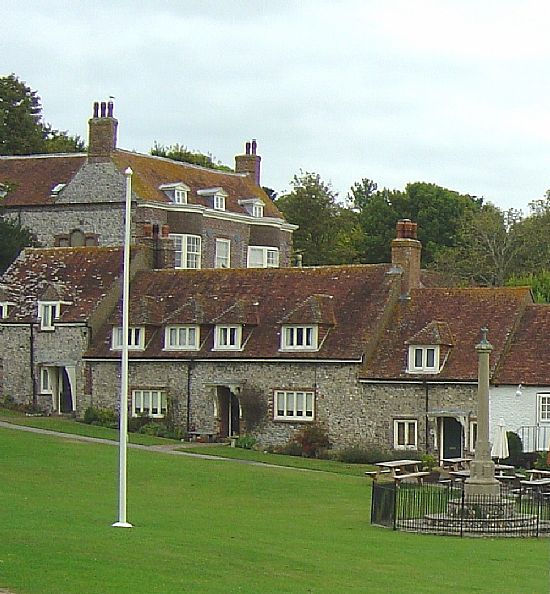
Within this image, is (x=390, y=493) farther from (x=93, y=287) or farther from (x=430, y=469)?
(x=93, y=287)

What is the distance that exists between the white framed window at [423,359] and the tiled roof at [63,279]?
15345 millimetres

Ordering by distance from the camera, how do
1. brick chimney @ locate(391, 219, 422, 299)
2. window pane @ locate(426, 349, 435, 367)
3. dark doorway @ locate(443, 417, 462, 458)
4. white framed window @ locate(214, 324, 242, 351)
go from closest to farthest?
dark doorway @ locate(443, 417, 462, 458), window pane @ locate(426, 349, 435, 367), brick chimney @ locate(391, 219, 422, 299), white framed window @ locate(214, 324, 242, 351)

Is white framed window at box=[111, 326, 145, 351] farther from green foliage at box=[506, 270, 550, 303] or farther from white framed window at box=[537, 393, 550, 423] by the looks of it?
green foliage at box=[506, 270, 550, 303]

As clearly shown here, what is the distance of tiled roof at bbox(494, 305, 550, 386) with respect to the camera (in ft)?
170

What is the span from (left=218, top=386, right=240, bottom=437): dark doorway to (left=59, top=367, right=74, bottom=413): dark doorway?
317 inches

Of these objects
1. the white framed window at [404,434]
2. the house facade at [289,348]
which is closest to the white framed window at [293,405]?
the house facade at [289,348]

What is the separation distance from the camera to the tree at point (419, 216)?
346 feet

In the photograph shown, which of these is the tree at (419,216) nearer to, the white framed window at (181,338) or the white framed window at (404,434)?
the white framed window at (181,338)

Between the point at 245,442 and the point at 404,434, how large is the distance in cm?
645

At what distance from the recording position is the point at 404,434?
53.3 meters

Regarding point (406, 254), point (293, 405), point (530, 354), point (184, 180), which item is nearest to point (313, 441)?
point (293, 405)

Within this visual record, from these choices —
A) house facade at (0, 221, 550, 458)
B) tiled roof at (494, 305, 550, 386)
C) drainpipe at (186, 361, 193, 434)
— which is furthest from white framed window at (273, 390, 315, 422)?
tiled roof at (494, 305, 550, 386)

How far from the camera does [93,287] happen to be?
6244 cm

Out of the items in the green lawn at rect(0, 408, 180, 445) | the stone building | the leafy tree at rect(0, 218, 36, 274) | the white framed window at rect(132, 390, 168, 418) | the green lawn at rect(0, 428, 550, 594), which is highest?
the stone building
